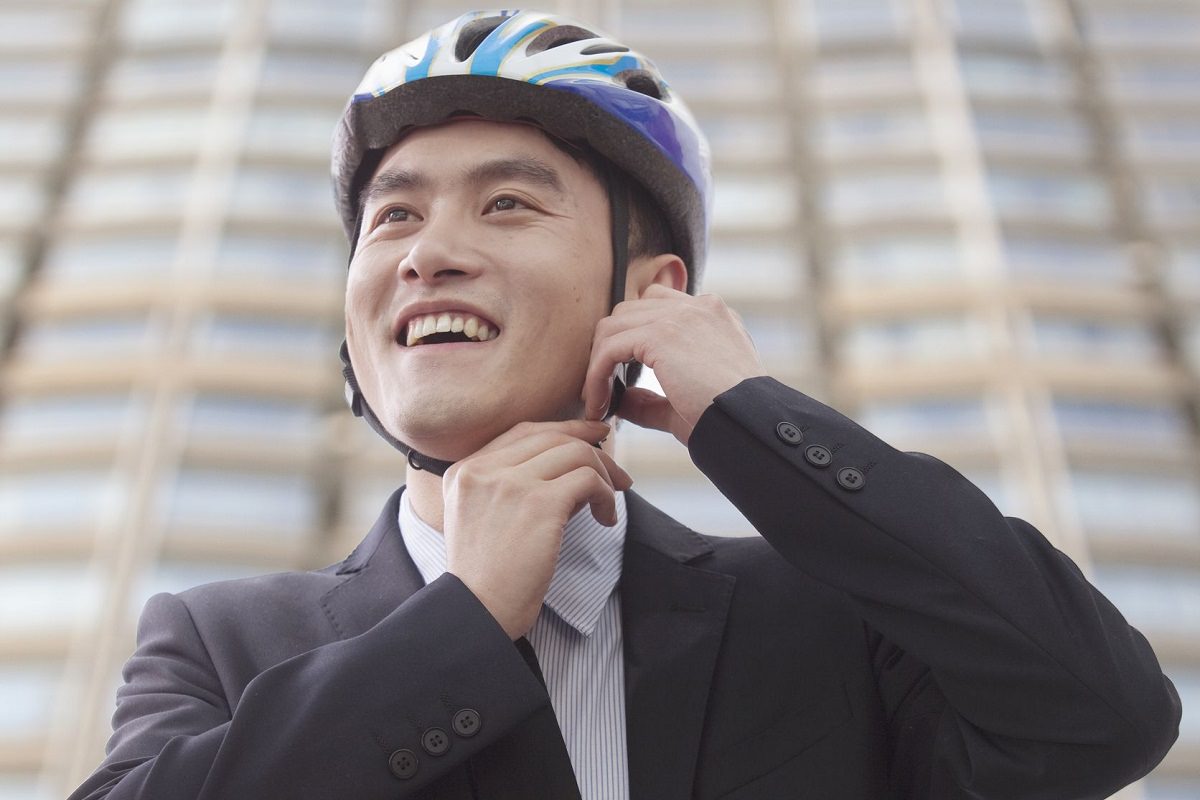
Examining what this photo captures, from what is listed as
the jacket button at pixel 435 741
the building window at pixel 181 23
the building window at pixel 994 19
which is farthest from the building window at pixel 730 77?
the jacket button at pixel 435 741

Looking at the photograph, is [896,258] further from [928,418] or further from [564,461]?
[564,461]

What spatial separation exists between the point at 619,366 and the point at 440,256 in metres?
0.51

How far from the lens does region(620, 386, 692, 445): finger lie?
3232 millimetres

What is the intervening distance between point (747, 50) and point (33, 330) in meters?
40.5

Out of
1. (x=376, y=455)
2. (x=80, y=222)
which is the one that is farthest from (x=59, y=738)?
(x=80, y=222)

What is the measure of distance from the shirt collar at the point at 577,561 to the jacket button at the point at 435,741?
0.63 m

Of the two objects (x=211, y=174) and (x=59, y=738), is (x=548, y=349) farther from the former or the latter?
(x=211, y=174)

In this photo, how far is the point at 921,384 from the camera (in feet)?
207

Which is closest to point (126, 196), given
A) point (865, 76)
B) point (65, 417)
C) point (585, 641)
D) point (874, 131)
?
point (65, 417)

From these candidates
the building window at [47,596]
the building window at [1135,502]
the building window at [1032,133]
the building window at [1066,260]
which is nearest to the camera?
the building window at [47,596]

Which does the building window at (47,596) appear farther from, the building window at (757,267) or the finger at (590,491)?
the finger at (590,491)

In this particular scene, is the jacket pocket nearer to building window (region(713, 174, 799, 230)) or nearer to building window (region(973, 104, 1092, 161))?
building window (region(713, 174, 799, 230))

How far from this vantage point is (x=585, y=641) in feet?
9.97

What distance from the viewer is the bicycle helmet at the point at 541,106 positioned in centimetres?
337
